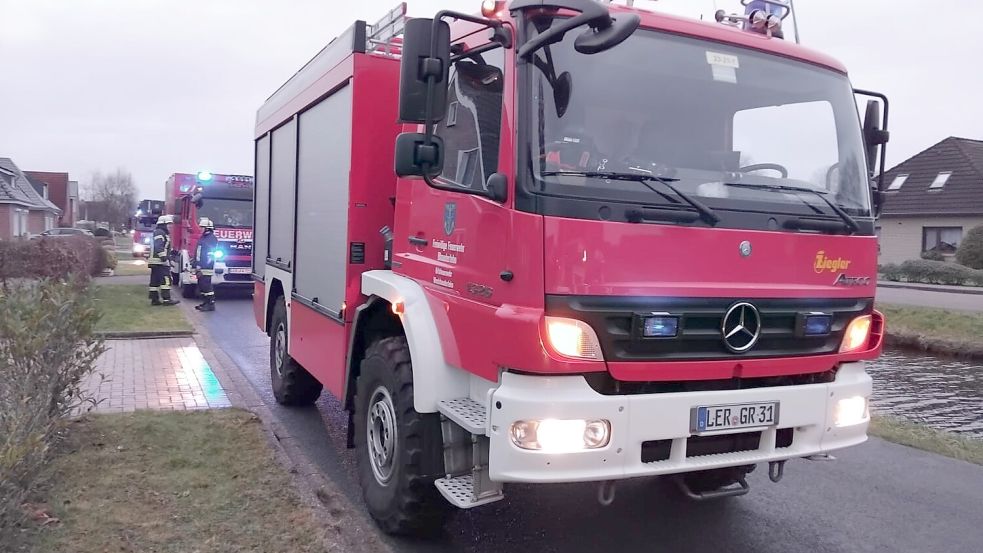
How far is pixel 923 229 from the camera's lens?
32250 millimetres

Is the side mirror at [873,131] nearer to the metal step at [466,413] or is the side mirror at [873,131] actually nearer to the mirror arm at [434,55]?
the mirror arm at [434,55]

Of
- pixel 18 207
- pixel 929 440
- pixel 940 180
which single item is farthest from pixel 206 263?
pixel 18 207

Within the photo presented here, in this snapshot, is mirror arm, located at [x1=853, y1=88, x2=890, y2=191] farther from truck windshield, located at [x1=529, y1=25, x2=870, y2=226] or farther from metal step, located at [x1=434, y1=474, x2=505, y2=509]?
metal step, located at [x1=434, y1=474, x2=505, y2=509]

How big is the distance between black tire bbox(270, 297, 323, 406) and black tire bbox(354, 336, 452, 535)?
258 cm

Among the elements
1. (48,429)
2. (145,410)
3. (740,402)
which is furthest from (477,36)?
(145,410)

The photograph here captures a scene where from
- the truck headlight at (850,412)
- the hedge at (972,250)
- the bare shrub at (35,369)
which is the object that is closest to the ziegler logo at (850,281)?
the truck headlight at (850,412)

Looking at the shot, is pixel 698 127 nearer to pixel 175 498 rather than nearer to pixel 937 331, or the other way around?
pixel 175 498

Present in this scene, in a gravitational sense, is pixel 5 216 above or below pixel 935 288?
above

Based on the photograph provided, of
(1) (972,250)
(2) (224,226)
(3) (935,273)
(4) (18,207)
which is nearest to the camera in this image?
(2) (224,226)

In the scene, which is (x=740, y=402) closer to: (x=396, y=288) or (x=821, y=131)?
(x=821, y=131)

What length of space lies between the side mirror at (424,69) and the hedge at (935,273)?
25.2 meters

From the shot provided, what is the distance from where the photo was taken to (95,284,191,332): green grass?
37.6 ft

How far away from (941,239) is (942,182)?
102 inches

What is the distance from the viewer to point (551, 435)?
3232 millimetres
